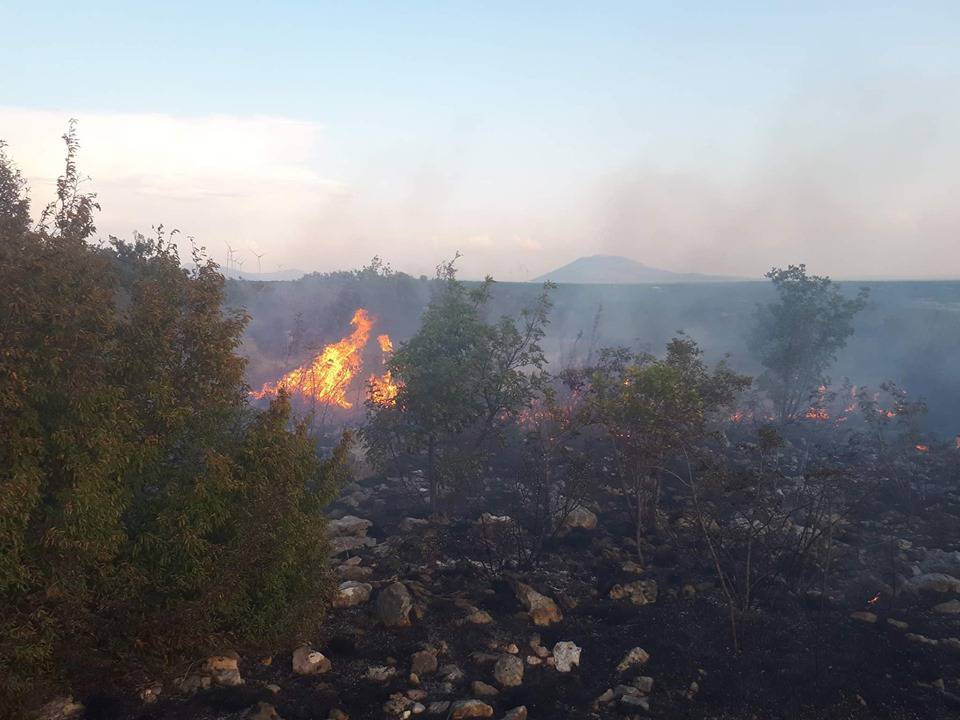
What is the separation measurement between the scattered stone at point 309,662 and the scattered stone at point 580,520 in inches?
336

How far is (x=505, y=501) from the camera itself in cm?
1998

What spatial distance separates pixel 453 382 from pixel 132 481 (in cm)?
939

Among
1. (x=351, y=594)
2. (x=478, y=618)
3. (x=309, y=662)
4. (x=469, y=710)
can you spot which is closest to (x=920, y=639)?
(x=478, y=618)

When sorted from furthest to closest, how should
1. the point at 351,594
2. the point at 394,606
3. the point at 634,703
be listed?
1. the point at 351,594
2. the point at 394,606
3. the point at 634,703

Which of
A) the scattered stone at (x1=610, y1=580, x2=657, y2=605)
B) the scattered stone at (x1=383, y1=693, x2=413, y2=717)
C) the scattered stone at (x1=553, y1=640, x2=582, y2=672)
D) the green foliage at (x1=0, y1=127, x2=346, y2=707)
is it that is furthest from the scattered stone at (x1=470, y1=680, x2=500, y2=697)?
the scattered stone at (x1=610, y1=580, x2=657, y2=605)

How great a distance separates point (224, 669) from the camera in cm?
981

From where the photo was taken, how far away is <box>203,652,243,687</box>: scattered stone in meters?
9.63

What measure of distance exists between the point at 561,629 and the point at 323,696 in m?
4.89

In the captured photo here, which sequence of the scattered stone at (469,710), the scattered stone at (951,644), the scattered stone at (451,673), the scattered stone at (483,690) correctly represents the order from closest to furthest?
1. the scattered stone at (469,710)
2. the scattered stone at (483,690)
3. the scattered stone at (451,673)
4. the scattered stone at (951,644)

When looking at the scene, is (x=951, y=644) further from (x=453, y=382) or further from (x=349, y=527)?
(x=349, y=527)

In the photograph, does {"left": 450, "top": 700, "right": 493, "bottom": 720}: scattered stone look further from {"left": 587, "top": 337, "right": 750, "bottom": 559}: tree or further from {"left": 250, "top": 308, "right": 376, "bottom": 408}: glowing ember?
{"left": 250, "top": 308, "right": 376, "bottom": 408}: glowing ember

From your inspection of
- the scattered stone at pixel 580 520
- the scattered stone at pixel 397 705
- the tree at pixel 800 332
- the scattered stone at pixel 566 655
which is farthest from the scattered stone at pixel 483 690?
the tree at pixel 800 332

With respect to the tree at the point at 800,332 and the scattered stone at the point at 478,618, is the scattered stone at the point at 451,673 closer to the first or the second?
the scattered stone at the point at 478,618

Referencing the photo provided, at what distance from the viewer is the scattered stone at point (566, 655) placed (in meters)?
10.9
